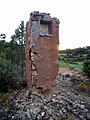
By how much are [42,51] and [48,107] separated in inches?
120

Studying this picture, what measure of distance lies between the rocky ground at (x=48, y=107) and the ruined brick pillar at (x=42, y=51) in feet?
2.32

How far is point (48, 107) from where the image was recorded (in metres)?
15.1

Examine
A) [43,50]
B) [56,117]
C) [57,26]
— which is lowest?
[56,117]

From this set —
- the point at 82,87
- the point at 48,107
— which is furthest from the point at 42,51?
the point at 82,87

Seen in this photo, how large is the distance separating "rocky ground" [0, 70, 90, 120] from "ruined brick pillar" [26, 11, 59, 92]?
0.71 metres

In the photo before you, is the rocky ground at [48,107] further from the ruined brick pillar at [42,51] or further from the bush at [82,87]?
the bush at [82,87]

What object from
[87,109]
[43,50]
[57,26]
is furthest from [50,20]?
[87,109]

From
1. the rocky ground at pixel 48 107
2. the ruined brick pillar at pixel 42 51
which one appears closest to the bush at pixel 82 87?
the rocky ground at pixel 48 107

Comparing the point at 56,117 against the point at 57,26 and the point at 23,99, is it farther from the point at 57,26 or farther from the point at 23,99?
the point at 57,26

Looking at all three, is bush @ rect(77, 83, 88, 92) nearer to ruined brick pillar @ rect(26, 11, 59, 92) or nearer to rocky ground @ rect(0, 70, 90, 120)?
rocky ground @ rect(0, 70, 90, 120)

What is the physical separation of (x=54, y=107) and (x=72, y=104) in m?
1.08

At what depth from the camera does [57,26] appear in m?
16.6

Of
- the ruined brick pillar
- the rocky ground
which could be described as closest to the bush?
the rocky ground

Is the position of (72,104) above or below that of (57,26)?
below
